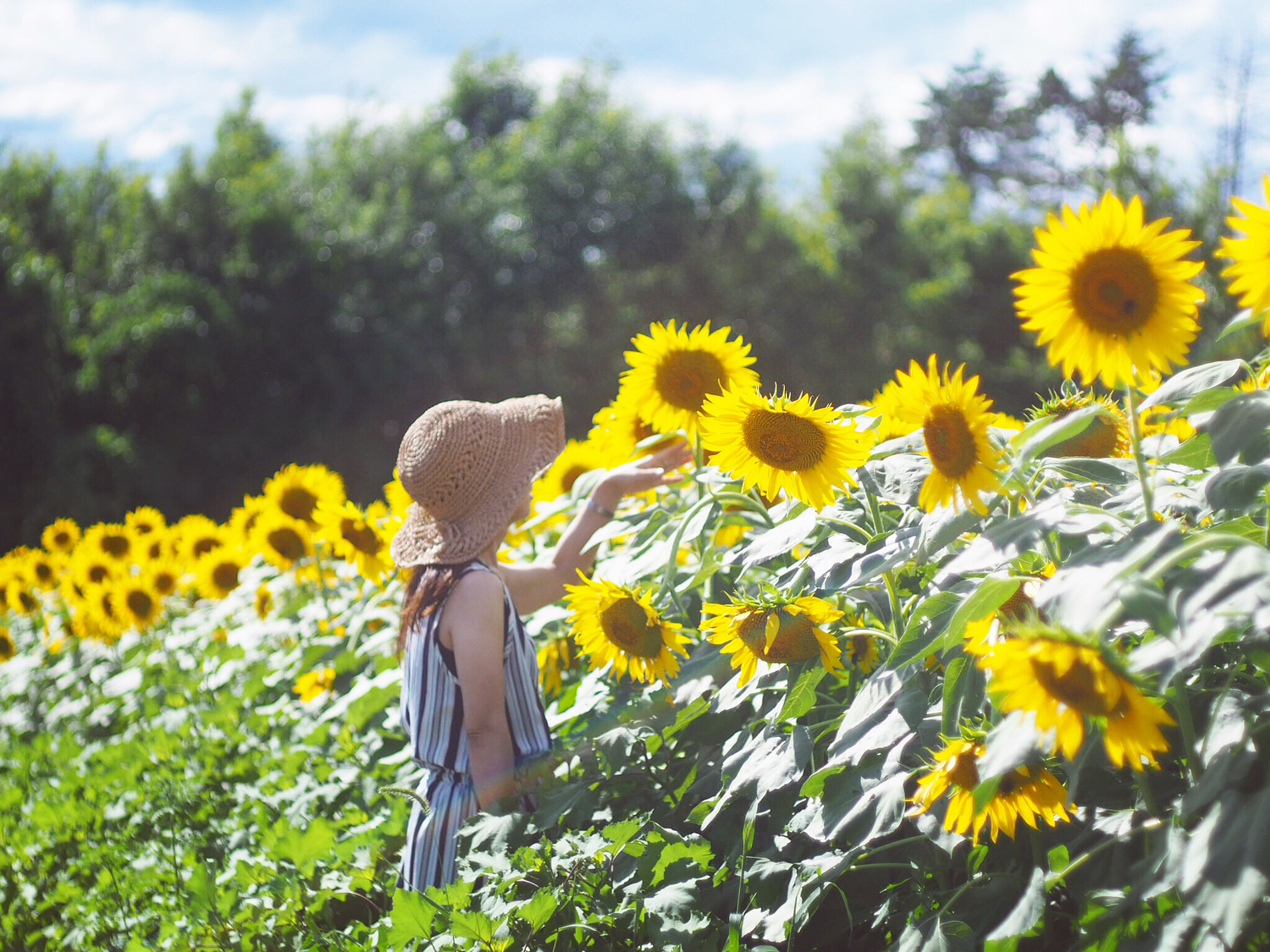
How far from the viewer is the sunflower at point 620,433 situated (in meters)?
2.20

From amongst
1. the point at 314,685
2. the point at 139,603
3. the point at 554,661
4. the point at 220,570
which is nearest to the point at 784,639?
the point at 554,661

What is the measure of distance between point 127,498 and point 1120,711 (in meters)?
14.4

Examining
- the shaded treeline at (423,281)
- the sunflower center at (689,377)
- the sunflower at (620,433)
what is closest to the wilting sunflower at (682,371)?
the sunflower center at (689,377)

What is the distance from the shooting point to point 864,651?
156cm

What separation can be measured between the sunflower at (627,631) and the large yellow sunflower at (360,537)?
1.29 metres

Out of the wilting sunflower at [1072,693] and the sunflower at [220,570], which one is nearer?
the wilting sunflower at [1072,693]

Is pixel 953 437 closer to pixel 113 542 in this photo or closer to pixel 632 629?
pixel 632 629

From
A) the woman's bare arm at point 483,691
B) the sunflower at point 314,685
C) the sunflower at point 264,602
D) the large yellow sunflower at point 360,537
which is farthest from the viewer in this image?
the sunflower at point 264,602

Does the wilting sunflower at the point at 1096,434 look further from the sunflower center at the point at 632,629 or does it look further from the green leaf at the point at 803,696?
the sunflower center at the point at 632,629

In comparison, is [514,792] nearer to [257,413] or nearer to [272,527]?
[272,527]

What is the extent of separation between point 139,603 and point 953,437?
12.5 feet

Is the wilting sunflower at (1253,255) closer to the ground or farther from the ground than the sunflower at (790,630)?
farther from the ground

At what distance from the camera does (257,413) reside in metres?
15.5

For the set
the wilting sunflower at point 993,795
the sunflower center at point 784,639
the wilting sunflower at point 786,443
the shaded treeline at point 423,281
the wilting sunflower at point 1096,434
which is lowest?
the wilting sunflower at point 993,795
